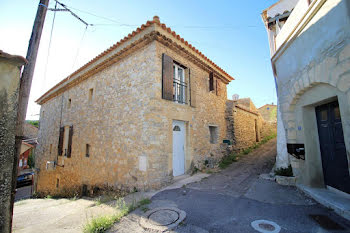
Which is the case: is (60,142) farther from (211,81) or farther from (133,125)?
(211,81)

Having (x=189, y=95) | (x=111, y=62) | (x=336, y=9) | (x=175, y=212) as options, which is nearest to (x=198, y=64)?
(x=189, y=95)

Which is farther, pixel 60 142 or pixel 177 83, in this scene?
pixel 60 142

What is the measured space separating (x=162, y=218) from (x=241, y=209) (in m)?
1.54

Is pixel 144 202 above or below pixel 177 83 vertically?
below

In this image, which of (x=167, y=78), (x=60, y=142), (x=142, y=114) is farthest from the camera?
(x=60, y=142)

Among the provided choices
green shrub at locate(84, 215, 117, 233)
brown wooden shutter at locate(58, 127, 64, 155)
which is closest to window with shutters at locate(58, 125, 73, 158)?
brown wooden shutter at locate(58, 127, 64, 155)

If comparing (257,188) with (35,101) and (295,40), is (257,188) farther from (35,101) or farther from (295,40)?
(35,101)

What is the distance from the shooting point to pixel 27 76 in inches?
131

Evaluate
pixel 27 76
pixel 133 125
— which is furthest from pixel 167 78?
pixel 27 76

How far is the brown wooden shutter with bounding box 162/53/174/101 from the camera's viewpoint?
5.43 m

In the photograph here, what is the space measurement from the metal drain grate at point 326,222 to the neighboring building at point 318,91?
101 cm

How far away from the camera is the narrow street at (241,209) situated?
8.27 feet

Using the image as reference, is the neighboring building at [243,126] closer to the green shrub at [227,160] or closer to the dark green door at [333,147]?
the green shrub at [227,160]

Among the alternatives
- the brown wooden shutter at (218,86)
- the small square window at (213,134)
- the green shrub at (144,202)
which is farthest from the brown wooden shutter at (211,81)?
the green shrub at (144,202)
